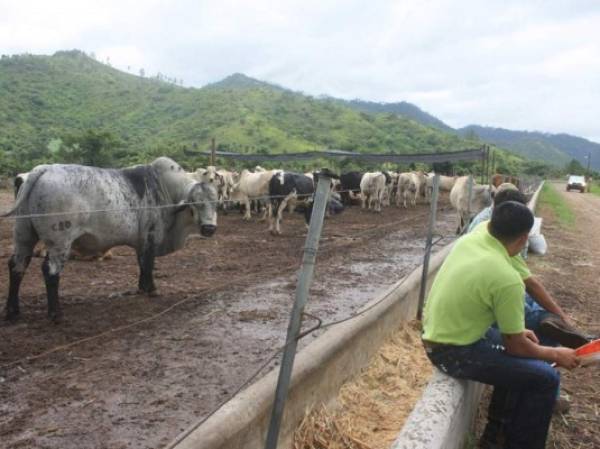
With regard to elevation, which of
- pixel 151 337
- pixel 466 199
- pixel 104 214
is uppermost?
pixel 104 214

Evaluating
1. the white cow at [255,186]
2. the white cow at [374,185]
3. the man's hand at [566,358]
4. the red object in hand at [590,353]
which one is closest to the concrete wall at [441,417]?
the man's hand at [566,358]

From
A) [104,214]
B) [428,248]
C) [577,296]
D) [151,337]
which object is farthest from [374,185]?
[151,337]

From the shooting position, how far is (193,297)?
22.4 ft

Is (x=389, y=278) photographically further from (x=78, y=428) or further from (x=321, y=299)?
(x=78, y=428)

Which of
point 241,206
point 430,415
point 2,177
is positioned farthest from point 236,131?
point 430,415

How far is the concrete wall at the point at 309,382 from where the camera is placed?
9.20ft

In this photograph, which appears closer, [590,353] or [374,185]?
[590,353]

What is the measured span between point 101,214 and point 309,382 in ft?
10.1

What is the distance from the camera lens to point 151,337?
5.32 m

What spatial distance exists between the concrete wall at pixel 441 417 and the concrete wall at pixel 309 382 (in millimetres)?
820

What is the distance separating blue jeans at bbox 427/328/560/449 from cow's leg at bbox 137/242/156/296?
4.03 meters

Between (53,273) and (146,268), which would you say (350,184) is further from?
(53,273)

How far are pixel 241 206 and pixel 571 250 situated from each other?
1000 centimetres

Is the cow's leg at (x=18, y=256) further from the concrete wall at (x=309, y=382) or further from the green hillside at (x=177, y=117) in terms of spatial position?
the green hillside at (x=177, y=117)
